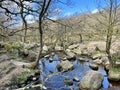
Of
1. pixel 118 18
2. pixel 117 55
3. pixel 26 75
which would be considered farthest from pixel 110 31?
pixel 26 75

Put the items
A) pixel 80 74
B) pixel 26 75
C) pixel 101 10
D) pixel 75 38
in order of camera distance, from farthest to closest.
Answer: pixel 75 38 < pixel 101 10 < pixel 80 74 < pixel 26 75

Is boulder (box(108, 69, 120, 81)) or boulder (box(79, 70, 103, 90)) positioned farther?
boulder (box(108, 69, 120, 81))

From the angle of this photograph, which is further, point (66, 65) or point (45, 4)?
point (66, 65)

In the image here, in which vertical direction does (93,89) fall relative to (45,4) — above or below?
below

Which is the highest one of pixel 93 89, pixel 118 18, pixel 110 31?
pixel 118 18

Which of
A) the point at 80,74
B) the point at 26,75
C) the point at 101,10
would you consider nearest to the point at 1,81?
the point at 26,75

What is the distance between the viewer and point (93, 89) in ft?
46.5

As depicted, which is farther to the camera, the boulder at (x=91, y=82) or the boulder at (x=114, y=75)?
the boulder at (x=114, y=75)

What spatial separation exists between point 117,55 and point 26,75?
954 centimetres

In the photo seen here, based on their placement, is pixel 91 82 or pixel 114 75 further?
pixel 114 75

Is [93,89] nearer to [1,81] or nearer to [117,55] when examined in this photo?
[1,81]

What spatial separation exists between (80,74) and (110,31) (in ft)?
14.8

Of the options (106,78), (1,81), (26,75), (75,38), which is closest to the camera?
(1,81)

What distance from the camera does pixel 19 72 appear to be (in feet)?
54.5
